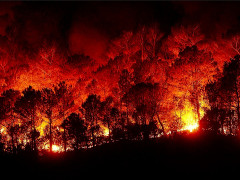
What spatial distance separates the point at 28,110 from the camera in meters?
14.4

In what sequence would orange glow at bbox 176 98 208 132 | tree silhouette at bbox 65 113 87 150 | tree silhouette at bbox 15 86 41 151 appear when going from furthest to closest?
orange glow at bbox 176 98 208 132
tree silhouette at bbox 15 86 41 151
tree silhouette at bbox 65 113 87 150

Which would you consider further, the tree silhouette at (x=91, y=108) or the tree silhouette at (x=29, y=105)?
the tree silhouette at (x=91, y=108)

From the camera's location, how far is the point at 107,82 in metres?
19.9

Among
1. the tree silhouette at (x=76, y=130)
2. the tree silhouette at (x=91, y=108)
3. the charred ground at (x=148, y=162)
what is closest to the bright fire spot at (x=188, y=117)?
the charred ground at (x=148, y=162)

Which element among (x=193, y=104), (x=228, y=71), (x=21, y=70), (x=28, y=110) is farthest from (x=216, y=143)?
(x=21, y=70)

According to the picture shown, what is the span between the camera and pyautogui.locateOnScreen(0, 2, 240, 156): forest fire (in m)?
14.5

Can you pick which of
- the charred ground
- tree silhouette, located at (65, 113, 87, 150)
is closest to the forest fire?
tree silhouette, located at (65, 113, 87, 150)

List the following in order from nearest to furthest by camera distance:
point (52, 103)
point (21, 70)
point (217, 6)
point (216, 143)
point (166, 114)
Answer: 1. point (216, 143)
2. point (52, 103)
3. point (166, 114)
4. point (21, 70)
5. point (217, 6)

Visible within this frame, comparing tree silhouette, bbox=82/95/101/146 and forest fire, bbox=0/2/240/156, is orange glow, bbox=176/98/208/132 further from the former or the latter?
tree silhouette, bbox=82/95/101/146

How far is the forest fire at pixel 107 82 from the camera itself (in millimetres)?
14469

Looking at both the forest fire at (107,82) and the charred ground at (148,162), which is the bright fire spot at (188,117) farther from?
the charred ground at (148,162)

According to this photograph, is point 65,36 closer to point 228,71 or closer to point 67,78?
point 67,78

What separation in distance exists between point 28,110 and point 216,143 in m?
11.0

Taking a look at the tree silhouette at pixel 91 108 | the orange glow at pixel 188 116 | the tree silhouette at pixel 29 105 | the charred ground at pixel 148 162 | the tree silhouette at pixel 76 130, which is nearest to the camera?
the charred ground at pixel 148 162
